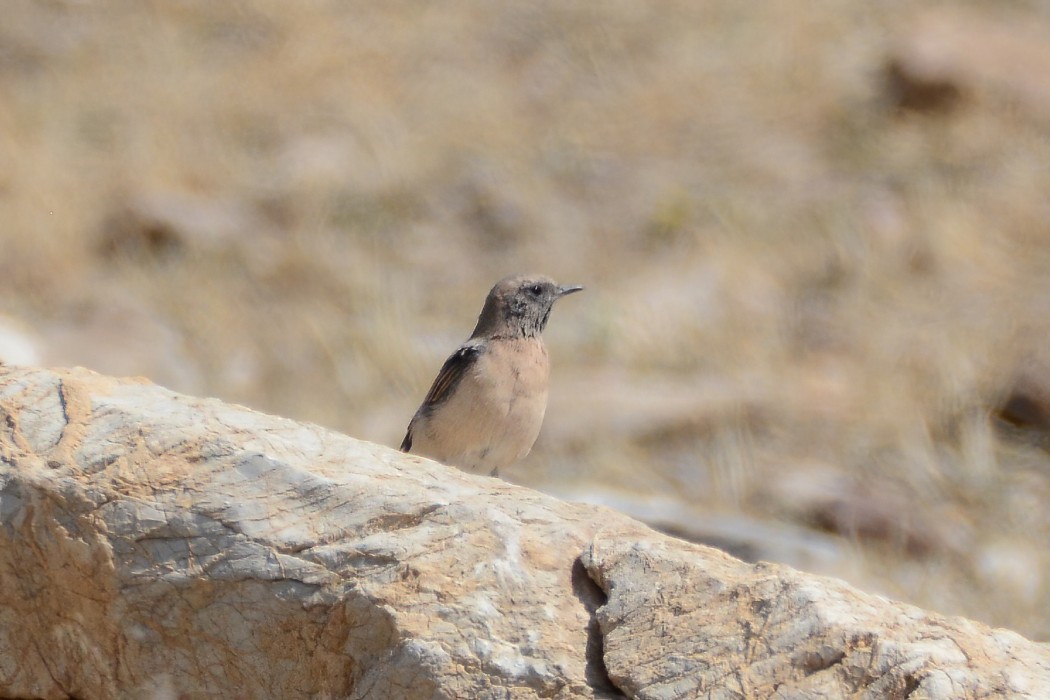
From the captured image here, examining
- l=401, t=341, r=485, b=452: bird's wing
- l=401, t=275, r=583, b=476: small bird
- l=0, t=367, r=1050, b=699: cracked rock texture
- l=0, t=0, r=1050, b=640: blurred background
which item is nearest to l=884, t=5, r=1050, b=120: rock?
l=0, t=0, r=1050, b=640: blurred background

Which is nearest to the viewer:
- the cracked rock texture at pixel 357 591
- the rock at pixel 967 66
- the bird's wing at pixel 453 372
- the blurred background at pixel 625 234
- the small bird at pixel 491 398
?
the cracked rock texture at pixel 357 591

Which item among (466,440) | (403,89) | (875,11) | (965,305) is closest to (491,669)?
(466,440)

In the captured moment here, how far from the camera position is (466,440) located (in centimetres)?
781

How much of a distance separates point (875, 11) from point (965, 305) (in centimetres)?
524

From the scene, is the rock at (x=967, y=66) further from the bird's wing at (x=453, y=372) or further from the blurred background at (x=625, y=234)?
the bird's wing at (x=453, y=372)

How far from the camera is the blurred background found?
471 inches

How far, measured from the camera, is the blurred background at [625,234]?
12.0 m

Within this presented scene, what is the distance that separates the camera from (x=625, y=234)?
15.2 m

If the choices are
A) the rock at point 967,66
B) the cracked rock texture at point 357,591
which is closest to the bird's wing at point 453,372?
the cracked rock texture at point 357,591

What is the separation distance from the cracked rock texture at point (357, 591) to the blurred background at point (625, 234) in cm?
607

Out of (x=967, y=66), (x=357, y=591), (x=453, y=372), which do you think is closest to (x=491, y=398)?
(x=453, y=372)

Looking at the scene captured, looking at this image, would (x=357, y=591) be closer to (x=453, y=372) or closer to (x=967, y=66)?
(x=453, y=372)

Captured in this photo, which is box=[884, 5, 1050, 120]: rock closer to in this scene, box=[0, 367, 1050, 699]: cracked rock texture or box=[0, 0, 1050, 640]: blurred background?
box=[0, 0, 1050, 640]: blurred background

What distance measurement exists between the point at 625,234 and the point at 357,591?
10849 millimetres
